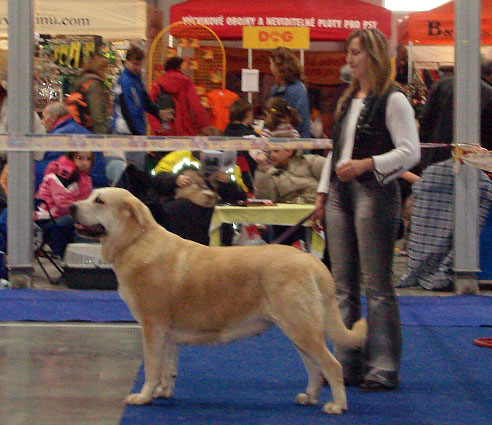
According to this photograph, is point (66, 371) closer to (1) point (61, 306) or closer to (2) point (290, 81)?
(1) point (61, 306)

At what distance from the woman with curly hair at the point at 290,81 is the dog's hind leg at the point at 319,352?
5417 millimetres

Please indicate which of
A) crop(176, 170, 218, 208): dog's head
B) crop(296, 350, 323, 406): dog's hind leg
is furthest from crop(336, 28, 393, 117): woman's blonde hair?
crop(176, 170, 218, 208): dog's head

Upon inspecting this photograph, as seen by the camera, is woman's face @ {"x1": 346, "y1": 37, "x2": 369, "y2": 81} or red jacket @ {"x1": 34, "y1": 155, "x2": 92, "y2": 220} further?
red jacket @ {"x1": 34, "y1": 155, "x2": 92, "y2": 220}

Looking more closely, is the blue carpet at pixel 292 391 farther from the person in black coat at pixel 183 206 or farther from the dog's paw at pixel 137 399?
the person in black coat at pixel 183 206

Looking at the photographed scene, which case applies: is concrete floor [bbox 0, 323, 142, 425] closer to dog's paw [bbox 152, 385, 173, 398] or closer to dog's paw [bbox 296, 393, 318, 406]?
dog's paw [bbox 152, 385, 173, 398]

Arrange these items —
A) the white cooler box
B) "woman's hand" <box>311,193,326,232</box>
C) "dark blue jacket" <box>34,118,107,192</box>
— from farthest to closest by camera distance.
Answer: "dark blue jacket" <box>34,118,107,192</box> → the white cooler box → "woman's hand" <box>311,193,326,232</box>

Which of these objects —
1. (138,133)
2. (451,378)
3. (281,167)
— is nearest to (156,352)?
(451,378)

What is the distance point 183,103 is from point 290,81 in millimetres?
1185

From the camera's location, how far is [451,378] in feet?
15.7

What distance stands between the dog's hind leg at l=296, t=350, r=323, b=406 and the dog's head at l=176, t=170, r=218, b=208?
3.37 meters

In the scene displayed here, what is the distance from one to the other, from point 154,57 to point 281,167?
4.58m

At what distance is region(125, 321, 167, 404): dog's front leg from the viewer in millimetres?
4125

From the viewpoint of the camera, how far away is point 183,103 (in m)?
9.72

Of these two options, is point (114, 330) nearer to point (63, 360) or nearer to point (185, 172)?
point (63, 360)
